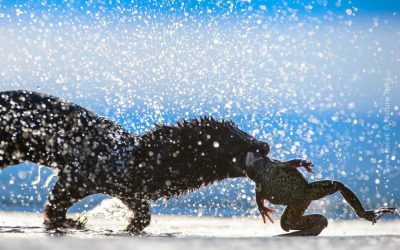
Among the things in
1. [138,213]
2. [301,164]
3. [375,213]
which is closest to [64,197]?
[138,213]

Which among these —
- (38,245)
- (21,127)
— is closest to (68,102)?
(21,127)

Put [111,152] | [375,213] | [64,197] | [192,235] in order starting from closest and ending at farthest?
1. [375,213]
2. [192,235]
3. [64,197]
4. [111,152]

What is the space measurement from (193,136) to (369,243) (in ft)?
11.2

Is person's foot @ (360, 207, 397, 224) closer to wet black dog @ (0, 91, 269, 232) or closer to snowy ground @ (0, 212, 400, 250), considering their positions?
snowy ground @ (0, 212, 400, 250)

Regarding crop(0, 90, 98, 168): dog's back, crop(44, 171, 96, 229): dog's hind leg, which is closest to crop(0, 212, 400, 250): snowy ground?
crop(44, 171, 96, 229): dog's hind leg

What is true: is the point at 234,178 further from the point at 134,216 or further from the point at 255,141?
the point at 134,216

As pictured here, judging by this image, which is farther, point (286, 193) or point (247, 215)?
point (247, 215)

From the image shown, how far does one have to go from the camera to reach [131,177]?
10.1 meters

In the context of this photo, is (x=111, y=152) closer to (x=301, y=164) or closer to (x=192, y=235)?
(x=192, y=235)

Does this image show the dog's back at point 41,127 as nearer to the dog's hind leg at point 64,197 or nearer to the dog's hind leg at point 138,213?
the dog's hind leg at point 64,197

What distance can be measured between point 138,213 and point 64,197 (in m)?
1.02

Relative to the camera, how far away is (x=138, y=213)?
10461 millimetres

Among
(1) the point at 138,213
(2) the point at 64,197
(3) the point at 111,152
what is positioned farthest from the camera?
(1) the point at 138,213

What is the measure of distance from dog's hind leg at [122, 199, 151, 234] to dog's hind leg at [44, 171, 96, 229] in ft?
2.09
